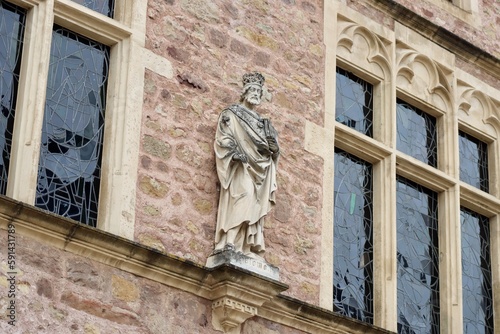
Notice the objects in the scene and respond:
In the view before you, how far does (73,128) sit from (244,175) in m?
1.34

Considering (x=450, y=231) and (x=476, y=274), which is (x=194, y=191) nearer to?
(x=450, y=231)

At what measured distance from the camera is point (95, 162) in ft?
39.1

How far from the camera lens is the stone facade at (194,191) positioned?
36.2 ft

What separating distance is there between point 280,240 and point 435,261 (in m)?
2.08

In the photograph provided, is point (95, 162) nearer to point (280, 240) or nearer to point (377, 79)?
point (280, 240)

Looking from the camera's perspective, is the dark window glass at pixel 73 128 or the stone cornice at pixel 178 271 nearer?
the stone cornice at pixel 178 271

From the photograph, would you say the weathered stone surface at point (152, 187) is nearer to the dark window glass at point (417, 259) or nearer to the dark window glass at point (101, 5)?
the dark window glass at point (101, 5)

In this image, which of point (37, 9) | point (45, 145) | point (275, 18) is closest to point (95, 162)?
point (45, 145)

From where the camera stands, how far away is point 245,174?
1216 centimetres

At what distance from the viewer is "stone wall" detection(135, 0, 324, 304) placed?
12.0m

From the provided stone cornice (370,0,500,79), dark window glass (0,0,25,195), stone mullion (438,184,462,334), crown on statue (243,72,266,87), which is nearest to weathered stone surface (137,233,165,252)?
dark window glass (0,0,25,195)

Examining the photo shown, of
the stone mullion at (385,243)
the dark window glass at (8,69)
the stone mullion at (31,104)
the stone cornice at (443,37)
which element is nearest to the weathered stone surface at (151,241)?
the stone mullion at (31,104)

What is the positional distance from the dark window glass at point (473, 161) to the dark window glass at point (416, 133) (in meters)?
0.36

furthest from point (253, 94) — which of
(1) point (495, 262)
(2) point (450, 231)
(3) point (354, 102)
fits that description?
(1) point (495, 262)
